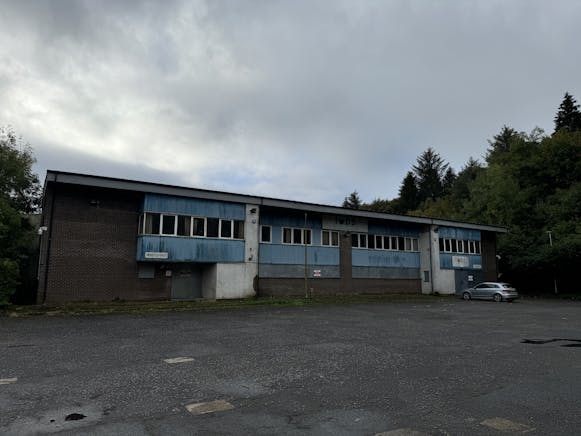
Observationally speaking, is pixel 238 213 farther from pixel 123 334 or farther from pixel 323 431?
pixel 323 431

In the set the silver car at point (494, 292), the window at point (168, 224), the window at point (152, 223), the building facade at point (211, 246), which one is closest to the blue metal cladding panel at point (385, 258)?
the building facade at point (211, 246)

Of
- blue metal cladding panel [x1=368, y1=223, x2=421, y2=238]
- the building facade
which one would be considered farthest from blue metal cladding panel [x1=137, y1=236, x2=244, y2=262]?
blue metal cladding panel [x1=368, y1=223, x2=421, y2=238]

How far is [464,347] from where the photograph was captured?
10758 mm

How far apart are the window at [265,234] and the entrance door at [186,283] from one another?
15.8 feet

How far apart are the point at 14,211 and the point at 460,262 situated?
116 ft

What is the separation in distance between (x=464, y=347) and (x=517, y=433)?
633cm

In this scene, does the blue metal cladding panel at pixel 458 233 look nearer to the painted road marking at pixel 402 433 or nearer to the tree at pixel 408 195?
the painted road marking at pixel 402 433

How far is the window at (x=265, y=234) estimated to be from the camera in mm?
29297

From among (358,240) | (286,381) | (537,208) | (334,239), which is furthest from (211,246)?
(537,208)

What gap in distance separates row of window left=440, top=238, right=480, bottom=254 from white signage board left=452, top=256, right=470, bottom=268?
2.04 ft

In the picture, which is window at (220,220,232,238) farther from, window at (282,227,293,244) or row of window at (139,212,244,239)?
window at (282,227,293,244)

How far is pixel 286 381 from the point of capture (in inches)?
283

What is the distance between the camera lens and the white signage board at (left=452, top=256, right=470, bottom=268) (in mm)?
39281

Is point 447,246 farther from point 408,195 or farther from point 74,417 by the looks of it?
point 408,195
